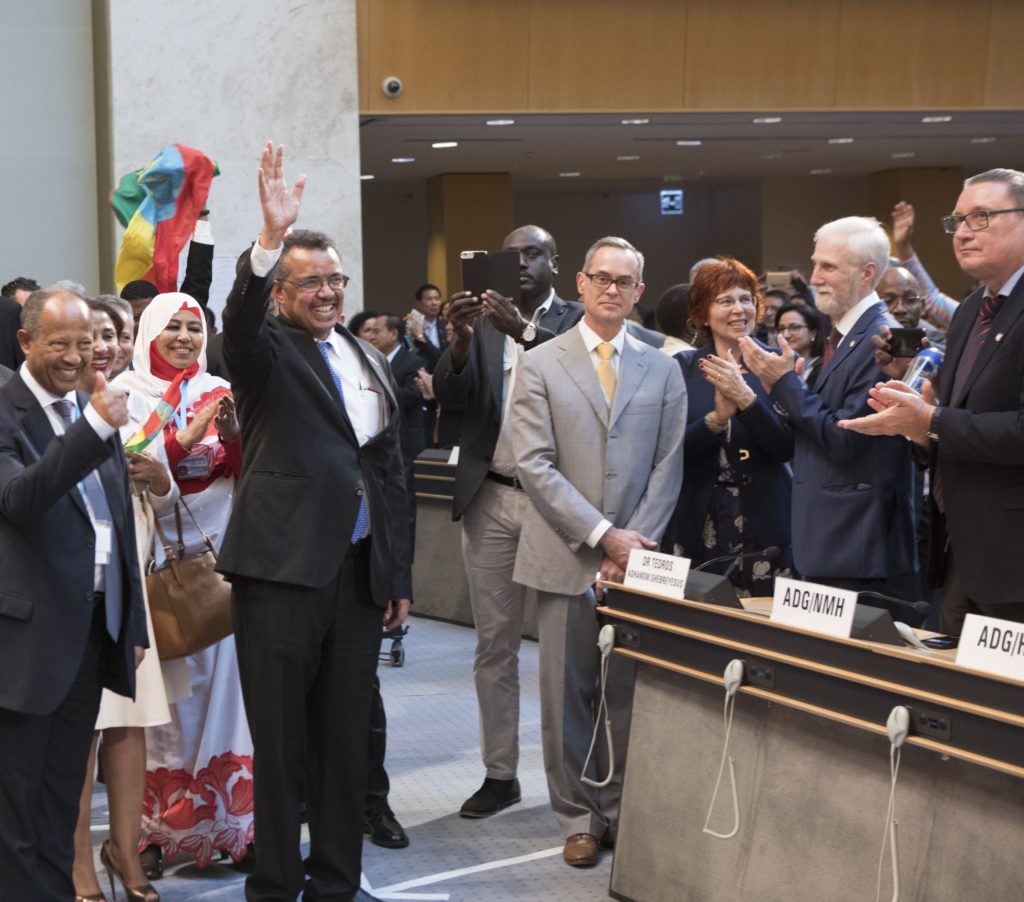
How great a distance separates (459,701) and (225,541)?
2819 mm

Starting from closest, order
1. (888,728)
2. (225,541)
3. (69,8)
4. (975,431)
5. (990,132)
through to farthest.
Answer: (888,728)
(975,431)
(225,541)
(69,8)
(990,132)

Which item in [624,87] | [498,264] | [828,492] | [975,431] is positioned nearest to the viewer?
[975,431]

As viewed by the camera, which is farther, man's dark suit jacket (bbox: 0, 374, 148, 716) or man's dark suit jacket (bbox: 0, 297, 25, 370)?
man's dark suit jacket (bbox: 0, 297, 25, 370)

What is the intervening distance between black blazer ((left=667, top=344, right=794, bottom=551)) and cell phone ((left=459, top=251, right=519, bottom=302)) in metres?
0.62

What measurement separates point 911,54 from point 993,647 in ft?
32.8

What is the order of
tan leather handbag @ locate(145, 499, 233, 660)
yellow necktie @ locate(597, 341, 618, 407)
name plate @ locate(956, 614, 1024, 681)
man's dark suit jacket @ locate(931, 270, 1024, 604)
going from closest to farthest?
name plate @ locate(956, 614, 1024, 681) → man's dark suit jacket @ locate(931, 270, 1024, 604) → tan leather handbag @ locate(145, 499, 233, 660) → yellow necktie @ locate(597, 341, 618, 407)

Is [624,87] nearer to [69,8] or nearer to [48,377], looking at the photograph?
[69,8]

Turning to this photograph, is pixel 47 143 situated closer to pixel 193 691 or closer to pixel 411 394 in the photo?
pixel 411 394

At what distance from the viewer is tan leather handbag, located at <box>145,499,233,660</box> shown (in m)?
3.78

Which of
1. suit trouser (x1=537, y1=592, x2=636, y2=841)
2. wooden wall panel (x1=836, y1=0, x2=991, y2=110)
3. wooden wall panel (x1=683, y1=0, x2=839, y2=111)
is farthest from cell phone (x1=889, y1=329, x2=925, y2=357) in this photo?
wooden wall panel (x1=836, y1=0, x2=991, y2=110)

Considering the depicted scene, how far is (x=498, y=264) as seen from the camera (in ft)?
14.8

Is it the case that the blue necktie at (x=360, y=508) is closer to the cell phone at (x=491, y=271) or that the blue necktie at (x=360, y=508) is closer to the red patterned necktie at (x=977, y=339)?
the cell phone at (x=491, y=271)

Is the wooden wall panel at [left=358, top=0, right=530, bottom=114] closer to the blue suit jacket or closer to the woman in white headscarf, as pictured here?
the woman in white headscarf

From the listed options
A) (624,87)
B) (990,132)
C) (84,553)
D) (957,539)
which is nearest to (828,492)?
(957,539)
